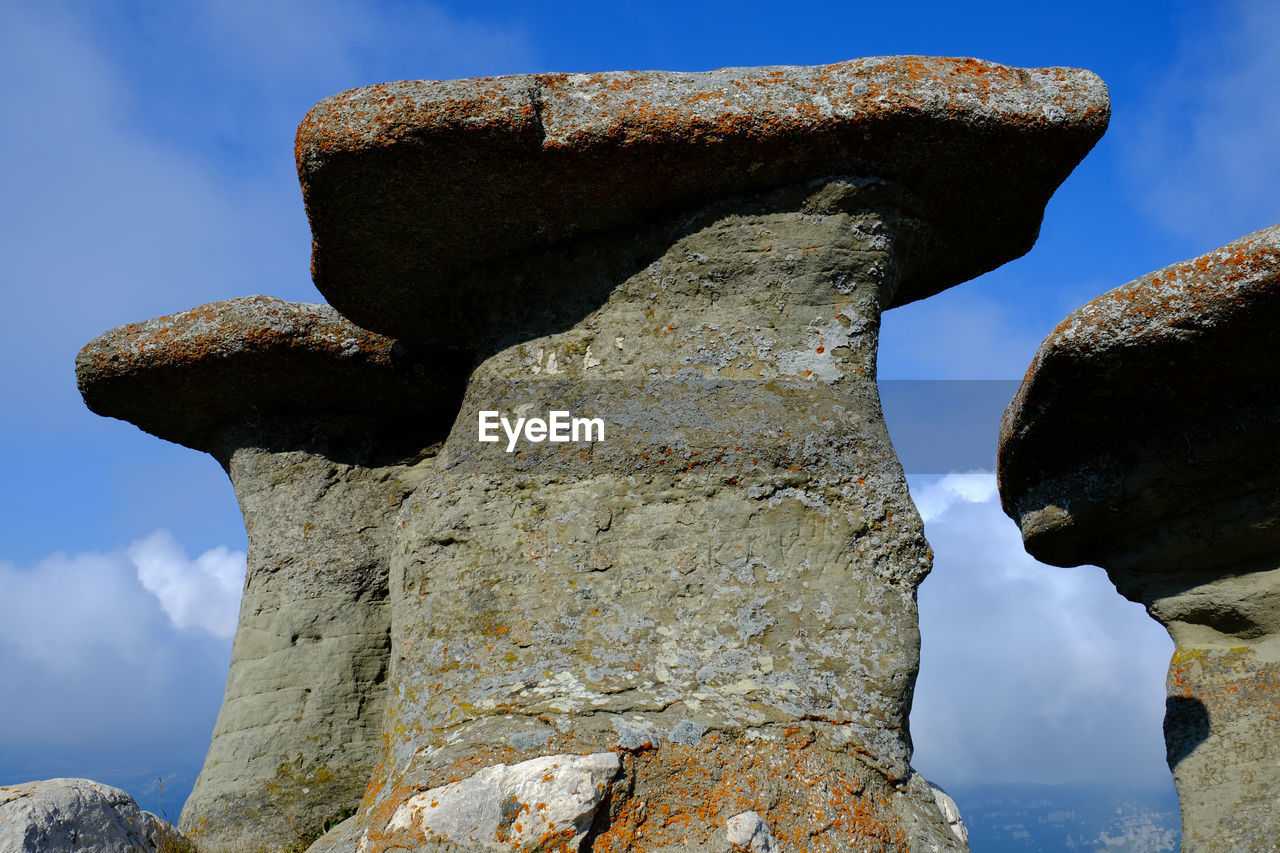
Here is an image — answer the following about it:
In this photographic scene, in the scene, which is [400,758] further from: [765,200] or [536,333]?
[765,200]

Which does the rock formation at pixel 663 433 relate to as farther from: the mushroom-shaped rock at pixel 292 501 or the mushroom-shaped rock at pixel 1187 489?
the mushroom-shaped rock at pixel 1187 489

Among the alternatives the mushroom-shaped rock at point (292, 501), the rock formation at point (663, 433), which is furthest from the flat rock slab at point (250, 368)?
the rock formation at point (663, 433)

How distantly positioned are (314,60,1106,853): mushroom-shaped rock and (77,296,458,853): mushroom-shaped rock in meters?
0.85

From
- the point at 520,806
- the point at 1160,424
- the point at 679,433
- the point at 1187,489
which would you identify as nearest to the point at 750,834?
the point at 520,806

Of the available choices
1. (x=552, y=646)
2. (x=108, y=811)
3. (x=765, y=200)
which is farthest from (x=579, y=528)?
(x=108, y=811)

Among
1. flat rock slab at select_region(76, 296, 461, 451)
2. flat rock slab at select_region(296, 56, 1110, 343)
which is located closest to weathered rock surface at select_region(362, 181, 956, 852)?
flat rock slab at select_region(296, 56, 1110, 343)

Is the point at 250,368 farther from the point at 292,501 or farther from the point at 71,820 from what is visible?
the point at 71,820

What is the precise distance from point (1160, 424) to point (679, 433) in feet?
7.55

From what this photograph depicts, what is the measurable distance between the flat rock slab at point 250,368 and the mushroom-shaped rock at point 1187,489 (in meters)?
2.55

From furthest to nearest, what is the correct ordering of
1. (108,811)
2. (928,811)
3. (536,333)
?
(536,333)
(108,811)
(928,811)

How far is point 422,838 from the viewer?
274 cm

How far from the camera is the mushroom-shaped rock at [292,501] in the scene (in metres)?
4.34

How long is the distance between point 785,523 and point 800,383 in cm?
45

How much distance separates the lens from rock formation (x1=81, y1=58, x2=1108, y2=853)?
2.84m
